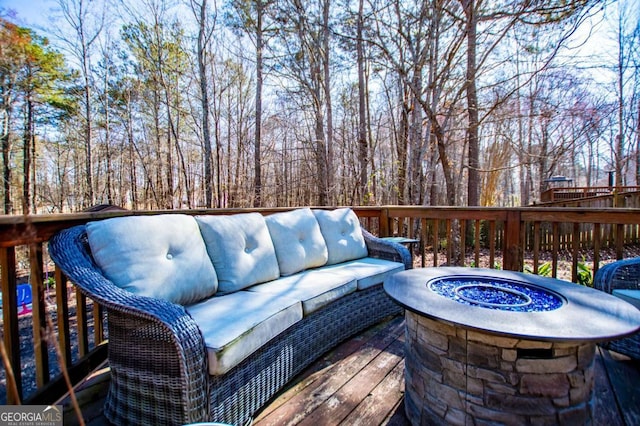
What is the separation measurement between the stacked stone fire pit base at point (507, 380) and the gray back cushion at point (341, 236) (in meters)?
1.59

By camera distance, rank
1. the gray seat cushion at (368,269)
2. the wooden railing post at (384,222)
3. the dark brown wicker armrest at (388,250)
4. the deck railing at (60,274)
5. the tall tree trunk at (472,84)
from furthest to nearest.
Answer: the tall tree trunk at (472,84) < the wooden railing post at (384,222) < the dark brown wicker armrest at (388,250) < the gray seat cushion at (368,269) < the deck railing at (60,274)

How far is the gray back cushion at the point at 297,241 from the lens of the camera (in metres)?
2.53

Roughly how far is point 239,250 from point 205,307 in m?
0.52

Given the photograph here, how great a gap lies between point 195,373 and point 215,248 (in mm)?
917

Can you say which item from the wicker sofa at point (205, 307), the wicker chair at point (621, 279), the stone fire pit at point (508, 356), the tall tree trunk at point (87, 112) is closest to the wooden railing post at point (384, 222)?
the wicker sofa at point (205, 307)

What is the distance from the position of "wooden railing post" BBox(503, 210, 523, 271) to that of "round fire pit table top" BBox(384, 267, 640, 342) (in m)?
1.31

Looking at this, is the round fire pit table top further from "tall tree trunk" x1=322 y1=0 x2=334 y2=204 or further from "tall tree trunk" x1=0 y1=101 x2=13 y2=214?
"tall tree trunk" x1=0 y1=101 x2=13 y2=214

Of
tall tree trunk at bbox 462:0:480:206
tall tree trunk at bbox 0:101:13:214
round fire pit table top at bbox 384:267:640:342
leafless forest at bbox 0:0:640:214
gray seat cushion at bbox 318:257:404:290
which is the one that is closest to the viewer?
round fire pit table top at bbox 384:267:640:342

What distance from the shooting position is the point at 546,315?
4.26 feet

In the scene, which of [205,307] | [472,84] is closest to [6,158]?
[205,307]

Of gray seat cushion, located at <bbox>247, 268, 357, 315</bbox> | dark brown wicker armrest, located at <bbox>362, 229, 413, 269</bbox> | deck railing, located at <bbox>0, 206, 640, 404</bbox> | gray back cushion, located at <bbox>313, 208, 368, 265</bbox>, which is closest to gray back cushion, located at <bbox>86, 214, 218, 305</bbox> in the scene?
deck railing, located at <bbox>0, 206, 640, 404</bbox>

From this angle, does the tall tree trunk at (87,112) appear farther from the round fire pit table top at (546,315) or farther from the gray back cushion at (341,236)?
the round fire pit table top at (546,315)

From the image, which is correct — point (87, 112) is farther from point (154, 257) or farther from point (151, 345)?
point (151, 345)

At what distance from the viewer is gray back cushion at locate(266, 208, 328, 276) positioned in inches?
99.5
